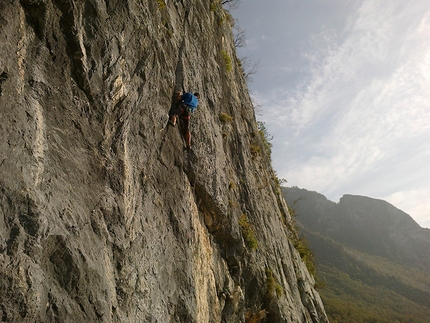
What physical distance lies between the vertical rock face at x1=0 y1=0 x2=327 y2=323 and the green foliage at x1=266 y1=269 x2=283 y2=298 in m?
0.04

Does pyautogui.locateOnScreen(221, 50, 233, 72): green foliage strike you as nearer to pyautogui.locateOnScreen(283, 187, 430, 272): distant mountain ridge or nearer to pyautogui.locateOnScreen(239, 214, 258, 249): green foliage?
pyautogui.locateOnScreen(239, 214, 258, 249): green foliage

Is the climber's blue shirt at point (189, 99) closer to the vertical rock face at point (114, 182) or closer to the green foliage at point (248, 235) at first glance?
the vertical rock face at point (114, 182)

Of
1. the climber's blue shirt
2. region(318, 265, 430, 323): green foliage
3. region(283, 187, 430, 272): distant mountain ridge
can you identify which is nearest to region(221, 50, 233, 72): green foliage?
the climber's blue shirt

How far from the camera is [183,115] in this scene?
7.38 m

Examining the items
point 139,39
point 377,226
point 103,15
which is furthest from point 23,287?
point 377,226

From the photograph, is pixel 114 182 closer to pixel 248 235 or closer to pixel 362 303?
pixel 248 235

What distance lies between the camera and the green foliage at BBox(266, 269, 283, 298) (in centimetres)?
905

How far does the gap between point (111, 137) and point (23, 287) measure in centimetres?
259

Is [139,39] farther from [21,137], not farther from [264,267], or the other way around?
[264,267]

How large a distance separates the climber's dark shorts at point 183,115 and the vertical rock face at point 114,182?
399 millimetres

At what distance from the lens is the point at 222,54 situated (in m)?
11.9

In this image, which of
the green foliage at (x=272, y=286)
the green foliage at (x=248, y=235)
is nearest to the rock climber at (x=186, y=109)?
the green foliage at (x=248, y=235)

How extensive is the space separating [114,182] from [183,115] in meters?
3.24

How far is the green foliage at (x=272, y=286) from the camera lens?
9.05 m
